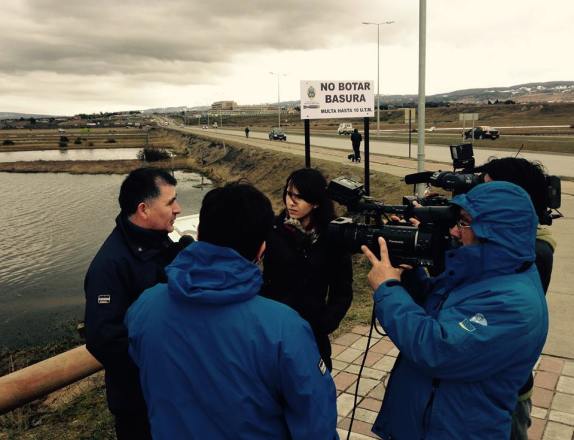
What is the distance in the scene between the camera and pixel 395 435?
2008 mm

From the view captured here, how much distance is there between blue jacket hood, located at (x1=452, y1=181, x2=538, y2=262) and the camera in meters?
1.64

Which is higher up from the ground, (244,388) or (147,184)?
(147,184)

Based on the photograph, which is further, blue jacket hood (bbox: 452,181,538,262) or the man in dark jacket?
the man in dark jacket

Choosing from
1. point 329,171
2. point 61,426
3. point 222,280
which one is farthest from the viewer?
point 329,171

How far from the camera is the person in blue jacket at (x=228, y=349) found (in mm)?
1376

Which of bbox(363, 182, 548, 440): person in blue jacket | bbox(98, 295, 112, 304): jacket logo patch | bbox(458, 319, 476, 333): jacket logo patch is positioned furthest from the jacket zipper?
bbox(98, 295, 112, 304): jacket logo patch

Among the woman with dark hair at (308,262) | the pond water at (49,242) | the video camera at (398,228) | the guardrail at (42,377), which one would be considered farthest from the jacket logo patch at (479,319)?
the pond water at (49,242)

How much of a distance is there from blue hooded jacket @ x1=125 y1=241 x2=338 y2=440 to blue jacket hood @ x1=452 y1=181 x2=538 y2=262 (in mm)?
751

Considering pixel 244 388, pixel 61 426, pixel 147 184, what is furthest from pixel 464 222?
pixel 61 426

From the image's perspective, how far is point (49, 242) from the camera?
20.6 metres

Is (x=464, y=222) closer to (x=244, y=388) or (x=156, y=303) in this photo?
(x=244, y=388)

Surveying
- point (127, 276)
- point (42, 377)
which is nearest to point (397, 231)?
point (127, 276)

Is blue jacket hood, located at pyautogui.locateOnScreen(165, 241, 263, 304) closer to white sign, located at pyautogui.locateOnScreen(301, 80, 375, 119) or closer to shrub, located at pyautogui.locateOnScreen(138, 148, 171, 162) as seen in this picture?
white sign, located at pyautogui.locateOnScreen(301, 80, 375, 119)

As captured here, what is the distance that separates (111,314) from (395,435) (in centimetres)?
136
